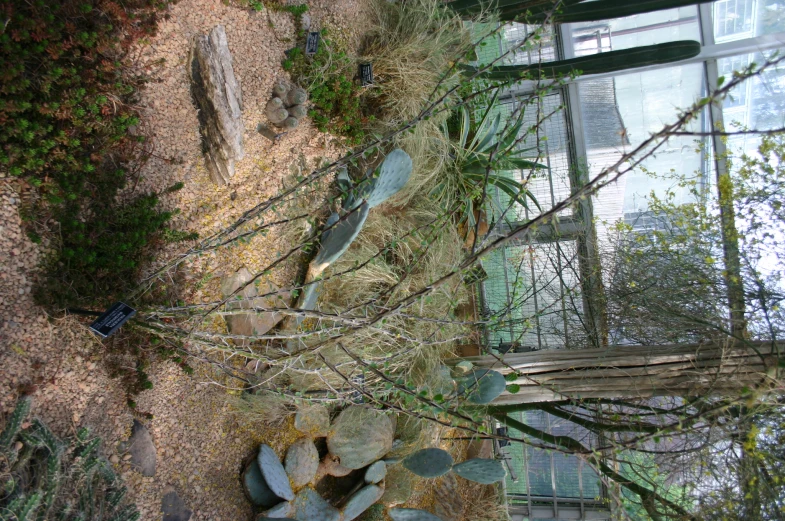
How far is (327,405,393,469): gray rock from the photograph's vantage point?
11.2ft

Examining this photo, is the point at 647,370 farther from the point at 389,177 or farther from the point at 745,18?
the point at 745,18

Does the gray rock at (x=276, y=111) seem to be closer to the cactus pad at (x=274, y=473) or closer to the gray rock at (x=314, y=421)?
the gray rock at (x=314, y=421)

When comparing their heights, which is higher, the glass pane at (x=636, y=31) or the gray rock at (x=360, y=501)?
the glass pane at (x=636, y=31)

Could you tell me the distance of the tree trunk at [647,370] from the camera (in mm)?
2643

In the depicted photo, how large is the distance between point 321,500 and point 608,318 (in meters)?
2.57

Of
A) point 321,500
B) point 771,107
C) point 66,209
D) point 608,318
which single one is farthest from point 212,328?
point 771,107

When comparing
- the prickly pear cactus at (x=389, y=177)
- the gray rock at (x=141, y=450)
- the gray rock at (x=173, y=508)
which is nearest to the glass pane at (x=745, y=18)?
the prickly pear cactus at (x=389, y=177)

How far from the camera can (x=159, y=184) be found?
261cm

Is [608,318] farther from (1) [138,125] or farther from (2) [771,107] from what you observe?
(1) [138,125]

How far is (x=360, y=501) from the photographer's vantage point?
3420mm

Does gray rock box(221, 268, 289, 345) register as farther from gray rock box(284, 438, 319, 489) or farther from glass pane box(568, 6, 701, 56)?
glass pane box(568, 6, 701, 56)

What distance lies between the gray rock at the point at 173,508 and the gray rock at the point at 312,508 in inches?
28.2

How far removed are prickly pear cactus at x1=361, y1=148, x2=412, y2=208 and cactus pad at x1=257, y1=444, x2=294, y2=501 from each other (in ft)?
5.02

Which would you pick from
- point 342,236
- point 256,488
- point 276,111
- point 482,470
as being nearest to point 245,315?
point 342,236
